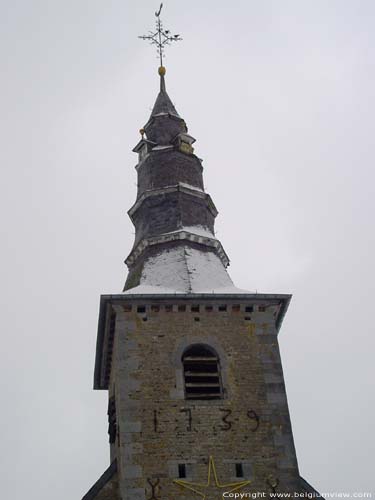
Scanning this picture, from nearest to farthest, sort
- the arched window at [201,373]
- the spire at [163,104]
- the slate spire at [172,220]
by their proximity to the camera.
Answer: the arched window at [201,373]
the slate spire at [172,220]
the spire at [163,104]

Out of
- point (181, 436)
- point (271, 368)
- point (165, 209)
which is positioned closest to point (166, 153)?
point (165, 209)

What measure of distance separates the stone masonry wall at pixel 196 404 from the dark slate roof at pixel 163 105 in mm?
9791

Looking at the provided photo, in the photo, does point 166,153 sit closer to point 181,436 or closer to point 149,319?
point 149,319

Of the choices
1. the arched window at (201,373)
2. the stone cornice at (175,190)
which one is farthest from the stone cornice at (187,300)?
the stone cornice at (175,190)

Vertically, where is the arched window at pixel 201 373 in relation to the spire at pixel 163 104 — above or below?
below

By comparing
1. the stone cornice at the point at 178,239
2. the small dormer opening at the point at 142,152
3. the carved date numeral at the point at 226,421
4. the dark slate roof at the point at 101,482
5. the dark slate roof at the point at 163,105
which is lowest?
the dark slate roof at the point at 101,482

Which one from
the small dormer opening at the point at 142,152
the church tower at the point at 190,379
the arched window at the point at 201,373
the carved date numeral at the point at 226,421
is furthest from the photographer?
the small dormer opening at the point at 142,152

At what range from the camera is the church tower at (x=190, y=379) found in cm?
1870

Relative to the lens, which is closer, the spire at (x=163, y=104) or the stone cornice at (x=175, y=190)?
the stone cornice at (x=175, y=190)

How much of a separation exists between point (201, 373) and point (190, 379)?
337mm

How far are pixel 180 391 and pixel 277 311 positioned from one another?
3933 millimetres

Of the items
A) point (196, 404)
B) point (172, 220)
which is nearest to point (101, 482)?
point (196, 404)

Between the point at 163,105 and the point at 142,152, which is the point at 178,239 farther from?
the point at 163,105

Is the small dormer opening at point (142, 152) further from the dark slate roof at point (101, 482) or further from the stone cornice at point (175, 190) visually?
the dark slate roof at point (101, 482)
